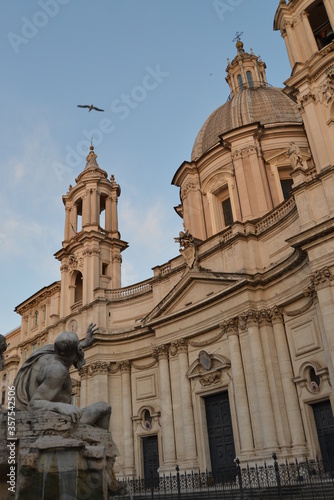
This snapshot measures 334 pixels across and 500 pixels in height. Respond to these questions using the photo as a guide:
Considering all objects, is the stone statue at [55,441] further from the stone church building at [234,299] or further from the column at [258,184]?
the column at [258,184]

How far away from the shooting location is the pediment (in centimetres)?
2148

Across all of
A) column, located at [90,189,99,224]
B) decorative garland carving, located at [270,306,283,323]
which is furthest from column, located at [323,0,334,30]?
column, located at [90,189,99,224]

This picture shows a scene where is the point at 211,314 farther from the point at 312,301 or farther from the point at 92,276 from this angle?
the point at 92,276

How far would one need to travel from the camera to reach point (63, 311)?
2972 centimetres

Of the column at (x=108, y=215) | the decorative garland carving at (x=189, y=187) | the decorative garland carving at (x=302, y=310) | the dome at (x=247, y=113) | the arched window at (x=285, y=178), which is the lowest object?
the decorative garland carving at (x=302, y=310)

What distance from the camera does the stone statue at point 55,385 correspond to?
202 inches

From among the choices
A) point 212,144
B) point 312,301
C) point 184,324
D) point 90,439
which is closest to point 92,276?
point 184,324

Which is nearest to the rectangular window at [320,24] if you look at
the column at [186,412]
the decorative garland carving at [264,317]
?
the decorative garland carving at [264,317]

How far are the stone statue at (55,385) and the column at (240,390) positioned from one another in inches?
560

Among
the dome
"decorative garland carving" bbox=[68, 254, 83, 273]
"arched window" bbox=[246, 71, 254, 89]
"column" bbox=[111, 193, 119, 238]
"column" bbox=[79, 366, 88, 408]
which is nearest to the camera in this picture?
"column" bbox=[79, 366, 88, 408]

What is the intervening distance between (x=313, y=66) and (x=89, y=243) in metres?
16.4

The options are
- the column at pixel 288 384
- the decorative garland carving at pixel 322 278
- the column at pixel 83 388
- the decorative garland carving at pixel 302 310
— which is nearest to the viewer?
the decorative garland carving at pixel 322 278

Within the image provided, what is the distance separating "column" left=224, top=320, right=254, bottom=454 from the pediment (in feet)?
6.07

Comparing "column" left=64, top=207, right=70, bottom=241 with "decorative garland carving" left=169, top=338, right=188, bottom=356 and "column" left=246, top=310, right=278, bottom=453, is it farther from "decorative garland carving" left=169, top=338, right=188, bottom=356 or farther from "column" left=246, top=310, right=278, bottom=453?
"column" left=246, top=310, right=278, bottom=453
